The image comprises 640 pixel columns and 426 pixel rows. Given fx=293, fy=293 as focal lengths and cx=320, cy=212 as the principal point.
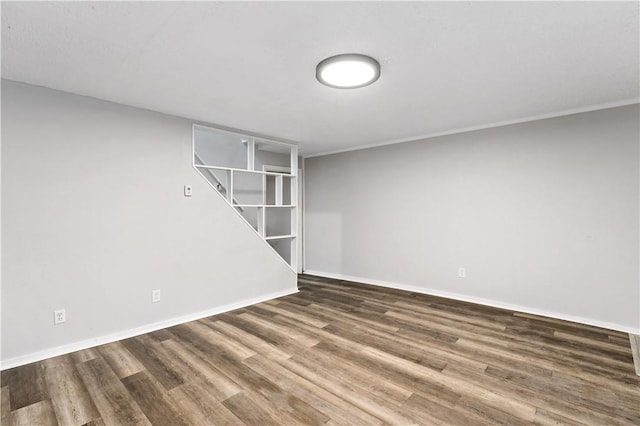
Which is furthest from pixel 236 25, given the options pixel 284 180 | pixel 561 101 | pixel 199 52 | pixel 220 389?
pixel 284 180

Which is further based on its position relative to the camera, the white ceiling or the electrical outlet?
the electrical outlet

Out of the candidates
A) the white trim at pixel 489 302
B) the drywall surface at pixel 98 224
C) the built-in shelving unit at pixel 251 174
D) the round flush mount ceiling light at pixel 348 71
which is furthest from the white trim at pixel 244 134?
the white trim at pixel 489 302

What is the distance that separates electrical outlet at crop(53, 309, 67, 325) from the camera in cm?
246

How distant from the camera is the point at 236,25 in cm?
167

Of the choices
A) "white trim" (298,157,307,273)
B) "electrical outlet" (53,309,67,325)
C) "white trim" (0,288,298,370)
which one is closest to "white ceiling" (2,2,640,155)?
"electrical outlet" (53,309,67,325)

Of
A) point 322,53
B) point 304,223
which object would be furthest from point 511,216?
point 304,223

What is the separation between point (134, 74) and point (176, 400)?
2.35 m

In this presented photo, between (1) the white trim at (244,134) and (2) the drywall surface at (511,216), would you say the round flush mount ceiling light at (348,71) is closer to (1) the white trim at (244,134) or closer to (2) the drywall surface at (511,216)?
(1) the white trim at (244,134)

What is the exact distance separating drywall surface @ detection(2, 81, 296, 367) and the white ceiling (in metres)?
0.29

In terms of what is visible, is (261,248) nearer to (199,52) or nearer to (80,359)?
(80,359)

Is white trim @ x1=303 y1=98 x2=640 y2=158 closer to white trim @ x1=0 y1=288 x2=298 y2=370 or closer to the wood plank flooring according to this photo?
the wood plank flooring

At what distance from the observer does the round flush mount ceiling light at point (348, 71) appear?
6.56 feet

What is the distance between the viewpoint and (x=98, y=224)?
2.69 meters

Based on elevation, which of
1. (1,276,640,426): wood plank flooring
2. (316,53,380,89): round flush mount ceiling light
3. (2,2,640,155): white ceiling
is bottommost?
(1,276,640,426): wood plank flooring
